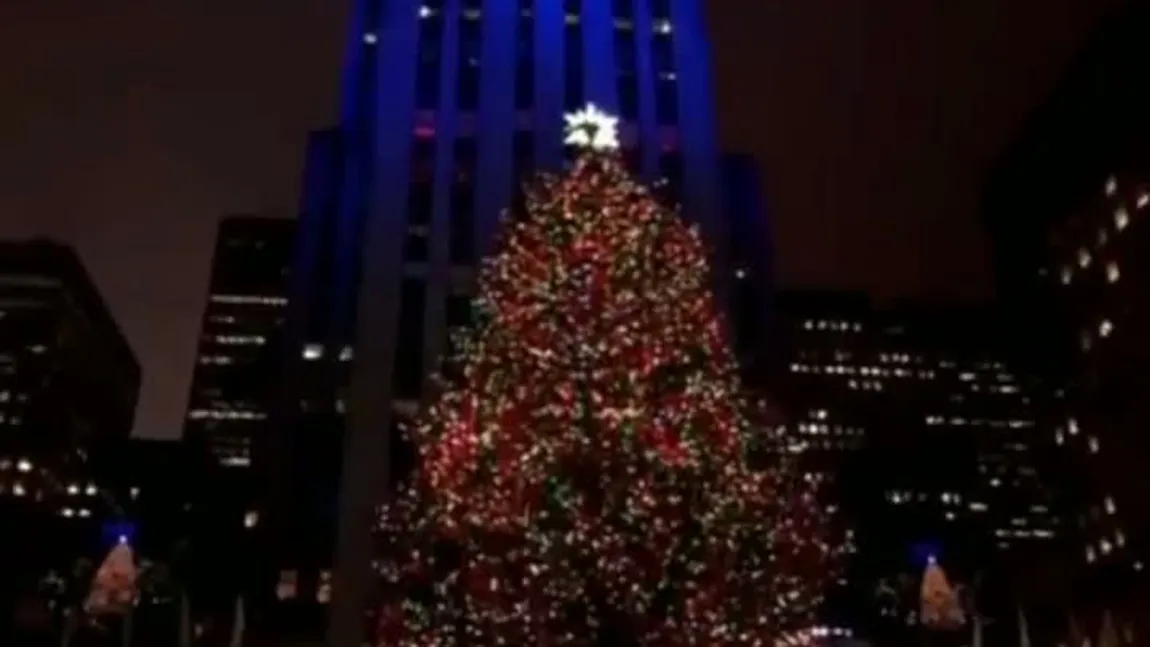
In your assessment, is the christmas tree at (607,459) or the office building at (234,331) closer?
the christmas tree at (607,459)

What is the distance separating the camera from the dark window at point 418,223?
3891 centimetres

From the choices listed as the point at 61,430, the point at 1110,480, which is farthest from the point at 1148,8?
the point at 61,430

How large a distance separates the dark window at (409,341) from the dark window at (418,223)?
96cm

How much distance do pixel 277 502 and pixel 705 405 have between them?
25.2m

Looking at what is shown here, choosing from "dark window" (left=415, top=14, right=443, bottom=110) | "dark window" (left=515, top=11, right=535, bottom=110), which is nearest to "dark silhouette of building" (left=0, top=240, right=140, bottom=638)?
"dark window" (left=415, top=14, right=443, bottom=110)

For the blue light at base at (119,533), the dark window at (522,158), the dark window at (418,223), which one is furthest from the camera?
the dark window at (522,158)

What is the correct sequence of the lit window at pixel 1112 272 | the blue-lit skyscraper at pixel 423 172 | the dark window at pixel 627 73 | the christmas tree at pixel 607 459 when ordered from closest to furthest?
the christmas tree at pixel 607 459
the blue-lit skyscraper at pixel 423 172
the dark window at pixel 627 73
the lit window at pixel 1112 272

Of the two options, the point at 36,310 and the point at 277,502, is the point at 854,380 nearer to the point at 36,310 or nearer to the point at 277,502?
the point at 36,310

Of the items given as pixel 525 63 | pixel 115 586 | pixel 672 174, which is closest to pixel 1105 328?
pixel 672 174

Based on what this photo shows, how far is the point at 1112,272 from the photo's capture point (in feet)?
172

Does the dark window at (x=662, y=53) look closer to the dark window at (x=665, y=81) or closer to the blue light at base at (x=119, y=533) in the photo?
the dark window at (x=665, y=81)

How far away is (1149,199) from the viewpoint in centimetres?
4847

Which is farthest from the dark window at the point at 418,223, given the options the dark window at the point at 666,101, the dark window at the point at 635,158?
the dark window at the point at 666,101

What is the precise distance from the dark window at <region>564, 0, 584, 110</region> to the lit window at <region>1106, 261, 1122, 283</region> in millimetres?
24650
